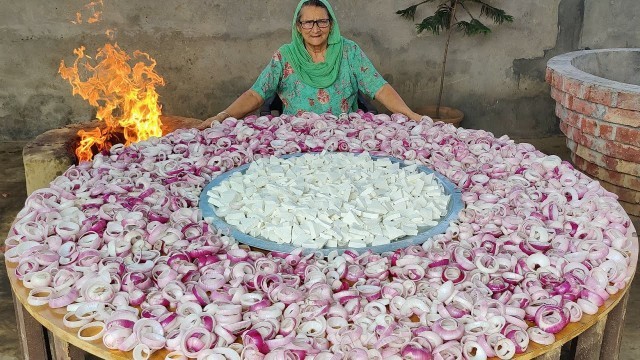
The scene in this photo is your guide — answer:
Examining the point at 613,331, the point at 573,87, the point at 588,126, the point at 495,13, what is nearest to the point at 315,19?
the point at 573,87

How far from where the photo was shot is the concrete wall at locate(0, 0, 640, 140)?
528cm

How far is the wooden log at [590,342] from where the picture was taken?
158 cm

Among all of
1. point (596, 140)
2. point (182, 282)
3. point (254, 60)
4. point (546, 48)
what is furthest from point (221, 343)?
point (546, 48)

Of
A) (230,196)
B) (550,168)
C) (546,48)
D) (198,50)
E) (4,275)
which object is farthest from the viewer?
(546,48)

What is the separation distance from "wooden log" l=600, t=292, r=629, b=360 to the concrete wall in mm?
4128

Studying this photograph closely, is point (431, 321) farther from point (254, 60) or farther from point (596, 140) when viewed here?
point (254, 60)

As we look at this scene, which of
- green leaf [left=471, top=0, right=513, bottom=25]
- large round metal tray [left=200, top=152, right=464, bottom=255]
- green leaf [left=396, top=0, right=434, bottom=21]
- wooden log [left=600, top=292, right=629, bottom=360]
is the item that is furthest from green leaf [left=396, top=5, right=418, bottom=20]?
wooden log [left=600, top=292, right=629, bottom=360]

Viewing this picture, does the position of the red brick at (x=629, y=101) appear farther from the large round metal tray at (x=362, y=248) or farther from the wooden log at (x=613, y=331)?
the wooden log at (x=613, y=331)

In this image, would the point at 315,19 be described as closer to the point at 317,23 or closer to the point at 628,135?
the point at 317,23

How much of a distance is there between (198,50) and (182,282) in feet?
14.1

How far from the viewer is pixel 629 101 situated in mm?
3326

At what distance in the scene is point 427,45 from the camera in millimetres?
5621

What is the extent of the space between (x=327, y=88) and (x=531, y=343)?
2.50 metres

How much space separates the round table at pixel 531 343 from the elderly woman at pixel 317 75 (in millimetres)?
1916
